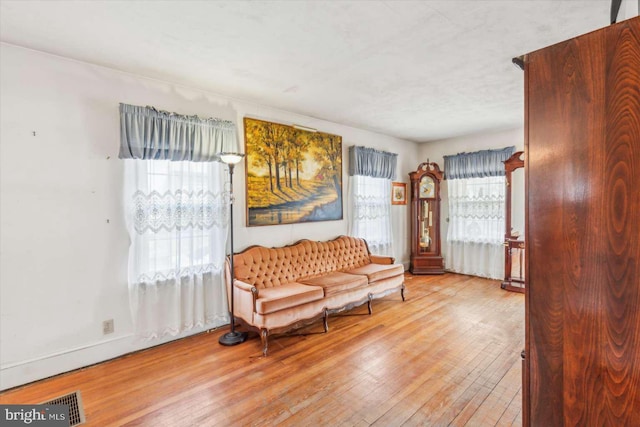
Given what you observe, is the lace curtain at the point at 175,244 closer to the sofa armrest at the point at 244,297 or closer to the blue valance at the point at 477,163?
the sofa armrest at the point at 244,297

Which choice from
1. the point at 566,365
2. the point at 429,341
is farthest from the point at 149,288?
the point at 566,365

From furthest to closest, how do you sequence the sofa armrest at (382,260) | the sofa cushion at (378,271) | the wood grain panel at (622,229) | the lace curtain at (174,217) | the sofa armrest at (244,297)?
the sofa armrest at (382,260) < the sofa cushion at (378,271) < the sofa armrest at (244,297) < the lace curtain at (174,217) < the wood grain panel at (622,229)

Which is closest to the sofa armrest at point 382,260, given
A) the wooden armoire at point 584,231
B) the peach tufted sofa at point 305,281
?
the peach tufted sofa at point 305,281

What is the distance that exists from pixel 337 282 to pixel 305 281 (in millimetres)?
390

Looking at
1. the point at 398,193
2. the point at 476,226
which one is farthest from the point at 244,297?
the point at 476,226

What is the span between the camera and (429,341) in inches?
120

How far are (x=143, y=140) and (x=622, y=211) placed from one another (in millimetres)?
3277

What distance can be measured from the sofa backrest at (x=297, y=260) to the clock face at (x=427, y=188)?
1.80m

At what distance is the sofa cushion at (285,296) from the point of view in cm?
288

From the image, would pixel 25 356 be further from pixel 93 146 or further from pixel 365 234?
pixel 365 234

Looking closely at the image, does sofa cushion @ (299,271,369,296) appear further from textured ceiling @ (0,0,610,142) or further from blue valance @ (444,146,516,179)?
blue valance @ (444,146,516,179)

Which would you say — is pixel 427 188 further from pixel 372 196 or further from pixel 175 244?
pixel 175 244

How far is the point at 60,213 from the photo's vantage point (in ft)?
8.36

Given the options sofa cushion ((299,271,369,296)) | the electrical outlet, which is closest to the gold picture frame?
sofa cushion ((299,271,369,296))
